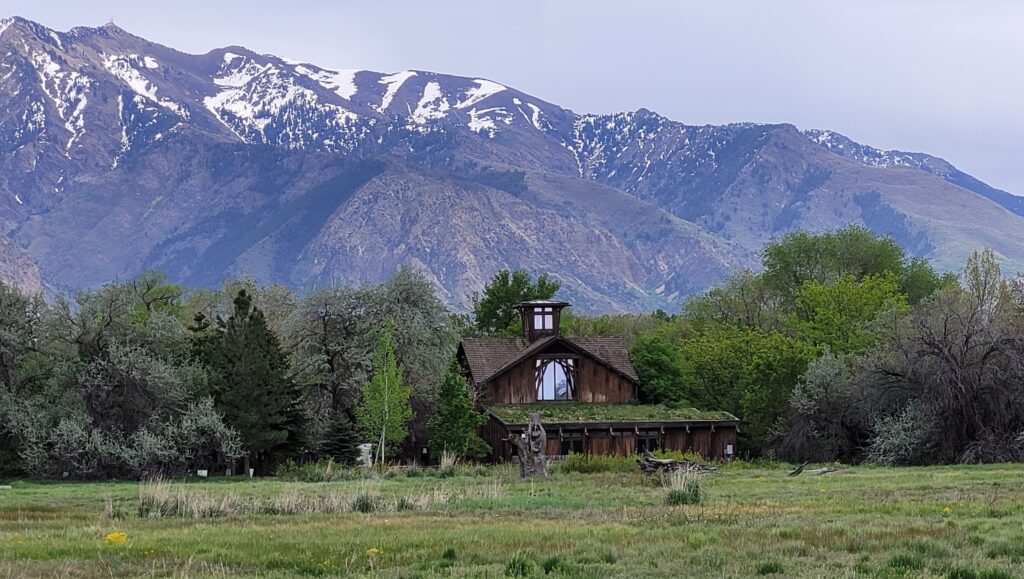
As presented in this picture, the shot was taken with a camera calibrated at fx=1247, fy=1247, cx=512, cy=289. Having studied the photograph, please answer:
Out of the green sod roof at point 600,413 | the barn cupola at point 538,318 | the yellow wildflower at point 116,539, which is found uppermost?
the barn cupola at point 538,318

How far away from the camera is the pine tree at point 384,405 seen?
63.3 metres

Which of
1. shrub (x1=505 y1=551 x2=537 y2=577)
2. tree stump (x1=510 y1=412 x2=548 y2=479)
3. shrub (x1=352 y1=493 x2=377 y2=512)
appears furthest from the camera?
tree stump (x1=510 y1=412 x2=548 y2=479)

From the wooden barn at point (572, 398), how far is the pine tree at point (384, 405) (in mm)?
5701

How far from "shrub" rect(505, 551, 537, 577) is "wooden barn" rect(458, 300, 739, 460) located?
155 ft

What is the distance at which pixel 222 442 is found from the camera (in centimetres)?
5650

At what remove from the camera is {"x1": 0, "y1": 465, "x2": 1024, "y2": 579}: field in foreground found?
17.2 m

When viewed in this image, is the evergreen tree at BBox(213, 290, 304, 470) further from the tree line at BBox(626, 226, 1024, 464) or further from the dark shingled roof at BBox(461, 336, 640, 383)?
the tree line at BBox(626, 226, 1024, 464)

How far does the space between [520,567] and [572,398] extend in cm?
5831

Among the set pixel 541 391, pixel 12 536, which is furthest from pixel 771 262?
pixel 12 536

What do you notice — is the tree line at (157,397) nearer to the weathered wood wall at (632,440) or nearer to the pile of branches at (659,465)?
the weathered wood wall at (632,440)

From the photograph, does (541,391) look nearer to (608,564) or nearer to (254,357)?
(254,357)

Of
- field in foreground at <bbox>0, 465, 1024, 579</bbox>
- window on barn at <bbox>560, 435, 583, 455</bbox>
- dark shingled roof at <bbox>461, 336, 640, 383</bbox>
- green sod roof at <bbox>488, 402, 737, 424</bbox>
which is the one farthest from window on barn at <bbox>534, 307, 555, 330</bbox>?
field in foreground at <bbox>0, 465, 1024, 579</bbox>

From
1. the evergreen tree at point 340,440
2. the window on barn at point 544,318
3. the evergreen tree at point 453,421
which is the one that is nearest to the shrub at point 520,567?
the evergreen tree at point 453,421

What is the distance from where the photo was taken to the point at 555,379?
2955 inches
